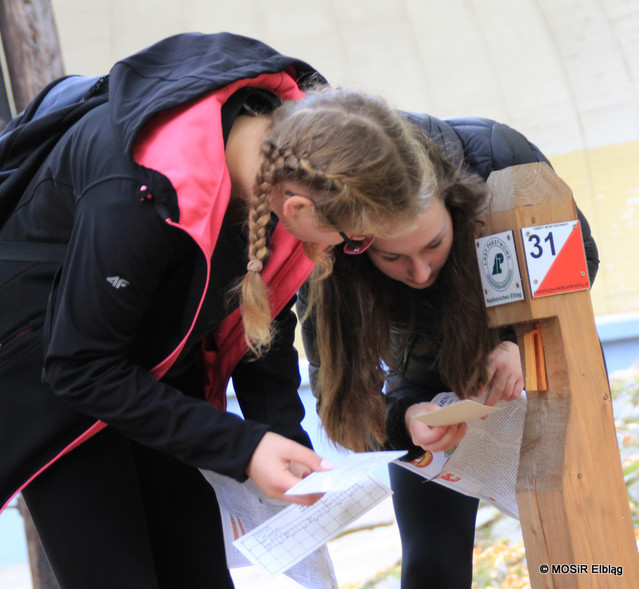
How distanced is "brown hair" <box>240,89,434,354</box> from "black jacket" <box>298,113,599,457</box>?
1.00ft

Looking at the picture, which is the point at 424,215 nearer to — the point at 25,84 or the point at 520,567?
the point at 25,84

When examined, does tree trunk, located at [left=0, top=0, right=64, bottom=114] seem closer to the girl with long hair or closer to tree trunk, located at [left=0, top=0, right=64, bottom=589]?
tree trunk, located at [left=0, top=0, right=64, bottom=589]

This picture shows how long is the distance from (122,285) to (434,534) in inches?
34.4

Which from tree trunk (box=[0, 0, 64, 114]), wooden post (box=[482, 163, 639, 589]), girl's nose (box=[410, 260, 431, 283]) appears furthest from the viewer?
tree trunk (box=[0, 0, 64, 114])

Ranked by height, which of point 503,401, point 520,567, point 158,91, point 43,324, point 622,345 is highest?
point 158,91

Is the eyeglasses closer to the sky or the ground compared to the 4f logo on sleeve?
closer to the ground

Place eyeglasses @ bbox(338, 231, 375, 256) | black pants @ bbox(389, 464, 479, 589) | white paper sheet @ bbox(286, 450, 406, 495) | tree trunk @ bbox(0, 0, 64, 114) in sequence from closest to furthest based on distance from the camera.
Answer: white paper sheet @ bbox(286, 450, 406, 495) → eyeglasses @ bbox(338, 231, 375, 256) → black pants @ bbox(389, 464, 479, 589) → tree trunk @ bbox(0, 0, 64, 114)

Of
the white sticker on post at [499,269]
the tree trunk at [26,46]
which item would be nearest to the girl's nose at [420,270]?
the white sticker on post at [499,269]

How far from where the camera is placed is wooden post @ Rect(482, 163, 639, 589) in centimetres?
108

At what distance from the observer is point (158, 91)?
1016 mm

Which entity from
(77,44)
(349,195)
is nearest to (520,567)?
(349,195)

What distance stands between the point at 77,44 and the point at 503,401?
4.05m

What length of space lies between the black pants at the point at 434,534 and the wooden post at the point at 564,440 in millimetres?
426

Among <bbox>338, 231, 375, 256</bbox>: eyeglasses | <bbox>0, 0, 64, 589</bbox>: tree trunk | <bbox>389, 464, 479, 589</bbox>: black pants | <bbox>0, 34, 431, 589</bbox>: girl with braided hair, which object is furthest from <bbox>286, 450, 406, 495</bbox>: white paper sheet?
<bbox>0, 0, 64, 589</bbox>: tree trunk
